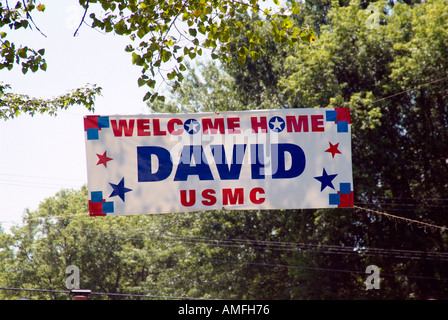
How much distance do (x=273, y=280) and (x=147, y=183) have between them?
2211cm

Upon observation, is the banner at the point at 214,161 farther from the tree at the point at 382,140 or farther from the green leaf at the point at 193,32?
the tree at the point at 382,140

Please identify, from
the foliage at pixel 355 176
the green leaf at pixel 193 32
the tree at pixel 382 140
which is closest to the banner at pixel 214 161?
the green leaf at pixel 193 32

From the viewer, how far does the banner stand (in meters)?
7.40

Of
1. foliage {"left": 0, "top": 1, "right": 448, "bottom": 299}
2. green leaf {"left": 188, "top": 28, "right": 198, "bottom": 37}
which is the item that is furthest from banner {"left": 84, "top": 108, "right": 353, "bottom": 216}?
foliage {"left": 0, "top": 1, "right": 448, "bottom": 299}

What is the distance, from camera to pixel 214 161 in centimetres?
745

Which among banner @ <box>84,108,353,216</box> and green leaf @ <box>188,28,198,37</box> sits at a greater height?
green leaf @ <box>188,28,198,37</box>

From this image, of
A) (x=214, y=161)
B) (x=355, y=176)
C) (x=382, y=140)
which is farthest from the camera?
(x=382, y=140)

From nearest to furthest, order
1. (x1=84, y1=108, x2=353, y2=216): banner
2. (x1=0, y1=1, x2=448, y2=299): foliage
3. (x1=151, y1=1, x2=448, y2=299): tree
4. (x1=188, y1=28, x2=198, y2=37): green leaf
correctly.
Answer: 1. (x1=84, y1=108, x2=353, y2=216): banner
2. (x1=188, y1=28, x2=198, y2=37): green leaf
3. (x1=151, y1=1, x2=448, y2=299): tree
4. (x1=0, y1=1, x2=448, y2=299): foliage

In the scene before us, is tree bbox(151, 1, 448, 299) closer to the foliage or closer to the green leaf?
the foliage

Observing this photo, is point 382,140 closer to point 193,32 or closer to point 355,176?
point 355,176

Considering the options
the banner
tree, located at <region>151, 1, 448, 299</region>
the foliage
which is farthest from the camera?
the foliage

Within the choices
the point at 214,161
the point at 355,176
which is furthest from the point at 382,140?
the point at 214,161

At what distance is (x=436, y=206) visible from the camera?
79.9 ft

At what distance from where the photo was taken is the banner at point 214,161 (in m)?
7.40
